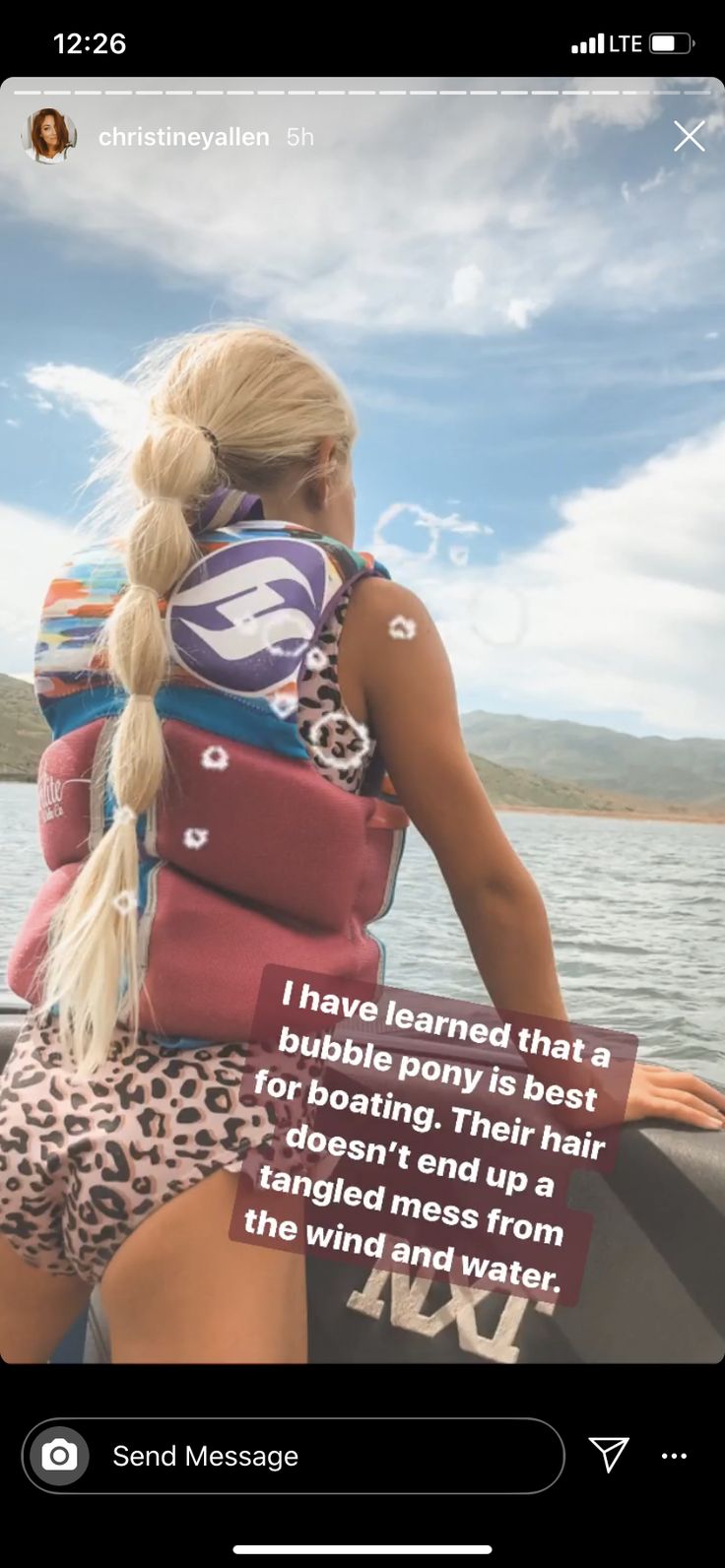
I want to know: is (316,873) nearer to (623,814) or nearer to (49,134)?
(49,134)

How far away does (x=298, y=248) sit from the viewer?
3.74 feet

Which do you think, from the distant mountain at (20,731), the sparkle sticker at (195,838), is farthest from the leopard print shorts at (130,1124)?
the distant mountain at (20,731)

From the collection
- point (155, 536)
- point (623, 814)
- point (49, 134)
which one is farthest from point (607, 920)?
point (49, 134)

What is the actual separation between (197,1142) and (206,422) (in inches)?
23.6

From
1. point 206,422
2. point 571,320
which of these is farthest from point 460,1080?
point 571,320
